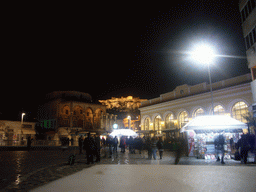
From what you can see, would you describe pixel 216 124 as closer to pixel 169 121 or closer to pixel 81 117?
pixel 169 121

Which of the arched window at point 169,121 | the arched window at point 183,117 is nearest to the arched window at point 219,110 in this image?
the arched window at point 183,117

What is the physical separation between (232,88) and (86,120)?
3354 centimetres

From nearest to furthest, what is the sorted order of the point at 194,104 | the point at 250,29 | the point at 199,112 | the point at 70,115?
the point at 250,29 → the point at 199,112 → the point at 194,104 → the point at 70,115

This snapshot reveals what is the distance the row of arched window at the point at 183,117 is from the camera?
23.2 meters

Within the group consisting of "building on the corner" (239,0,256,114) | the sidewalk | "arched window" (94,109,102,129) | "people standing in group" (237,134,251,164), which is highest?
"building on the corner" (239,0,256,114)

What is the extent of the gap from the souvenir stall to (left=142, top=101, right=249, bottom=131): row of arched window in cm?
622

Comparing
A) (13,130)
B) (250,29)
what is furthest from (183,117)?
(13,130)

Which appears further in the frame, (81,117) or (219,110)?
(81,117)

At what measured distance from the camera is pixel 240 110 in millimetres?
23391

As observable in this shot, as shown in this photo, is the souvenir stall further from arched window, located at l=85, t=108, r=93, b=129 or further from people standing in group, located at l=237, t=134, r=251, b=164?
arched window, located at l=85, t=108, r=93, b=129

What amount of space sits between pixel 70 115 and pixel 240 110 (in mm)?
33068

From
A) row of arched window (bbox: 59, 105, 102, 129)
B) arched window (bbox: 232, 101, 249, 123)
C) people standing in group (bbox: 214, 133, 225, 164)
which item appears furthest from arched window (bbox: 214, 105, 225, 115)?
row of arched window (bbox: 59, 105, 102, 129)

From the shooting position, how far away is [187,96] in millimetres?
29938

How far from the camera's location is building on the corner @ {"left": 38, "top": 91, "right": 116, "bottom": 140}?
44.7 metres
